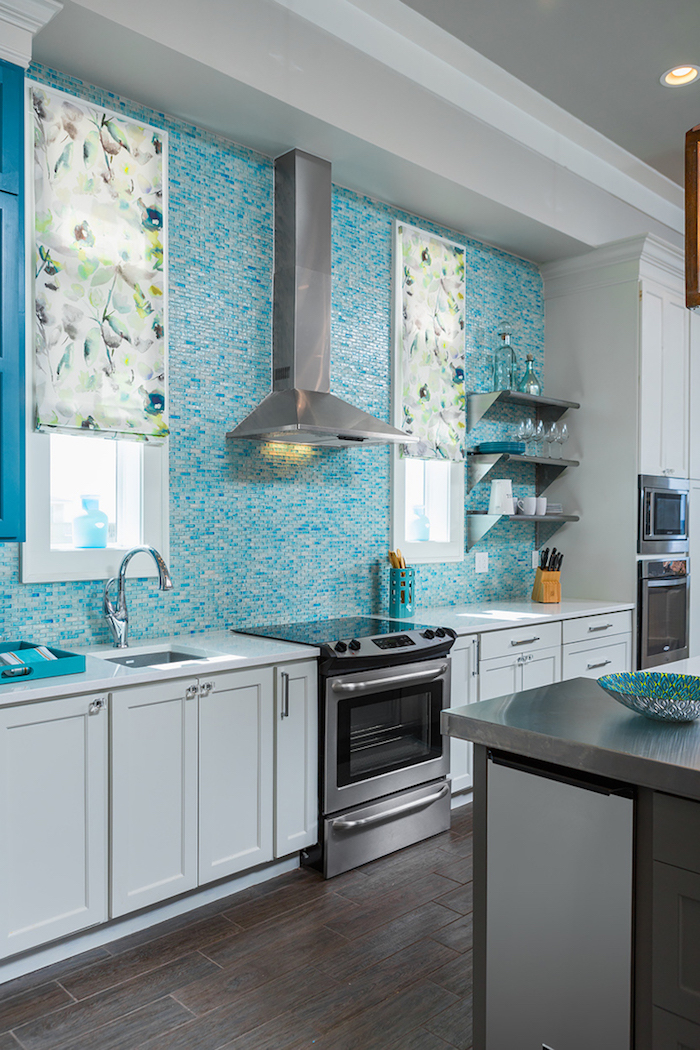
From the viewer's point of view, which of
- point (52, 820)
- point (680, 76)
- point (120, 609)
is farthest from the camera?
point (680, 76)

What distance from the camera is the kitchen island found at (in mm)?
1436

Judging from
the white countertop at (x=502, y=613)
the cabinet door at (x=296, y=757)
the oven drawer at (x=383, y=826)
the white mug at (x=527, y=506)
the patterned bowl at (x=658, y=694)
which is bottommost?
the oven drawer at (x=383, y=826)

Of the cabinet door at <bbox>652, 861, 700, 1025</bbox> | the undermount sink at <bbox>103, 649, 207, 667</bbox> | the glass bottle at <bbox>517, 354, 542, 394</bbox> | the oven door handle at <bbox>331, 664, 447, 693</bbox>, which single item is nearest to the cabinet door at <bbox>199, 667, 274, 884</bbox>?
the undermount sink at <bbox>103, 649, 207, 667</bbox>

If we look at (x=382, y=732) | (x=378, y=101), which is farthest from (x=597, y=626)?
(x=378, y=101)

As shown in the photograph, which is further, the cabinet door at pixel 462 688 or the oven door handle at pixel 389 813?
the cabinet door at pixel 462 688

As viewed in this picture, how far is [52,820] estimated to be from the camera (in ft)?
7.42

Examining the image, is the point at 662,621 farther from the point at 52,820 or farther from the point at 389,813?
the point at 52,820

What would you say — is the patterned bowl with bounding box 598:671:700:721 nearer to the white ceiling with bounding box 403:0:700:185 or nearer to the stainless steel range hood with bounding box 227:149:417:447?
the stainless steel range hood with bounding box 227:149:417:447

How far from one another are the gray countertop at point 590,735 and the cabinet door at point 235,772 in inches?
43.9

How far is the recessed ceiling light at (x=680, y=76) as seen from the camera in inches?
153

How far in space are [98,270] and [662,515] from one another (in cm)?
369

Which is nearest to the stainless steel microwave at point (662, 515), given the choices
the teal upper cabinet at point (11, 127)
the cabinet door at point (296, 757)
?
the cabinet door at point (296, 757)

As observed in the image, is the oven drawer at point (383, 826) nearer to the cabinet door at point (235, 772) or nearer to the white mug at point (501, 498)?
the cabinet door at point (235, 772)

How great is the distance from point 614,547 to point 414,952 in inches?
120
